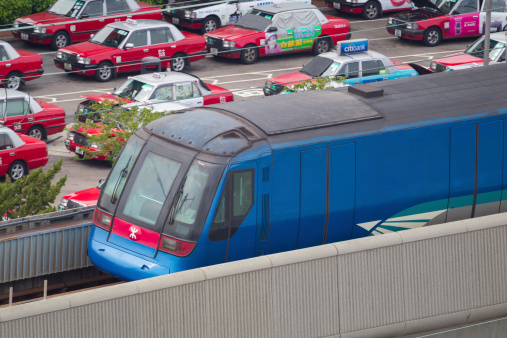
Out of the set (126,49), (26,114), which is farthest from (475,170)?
(126,49)

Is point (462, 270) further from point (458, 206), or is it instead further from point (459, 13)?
point (459, 13)

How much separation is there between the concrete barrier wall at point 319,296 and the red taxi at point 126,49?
54.7ft

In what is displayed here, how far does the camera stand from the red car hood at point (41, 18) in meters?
31.6

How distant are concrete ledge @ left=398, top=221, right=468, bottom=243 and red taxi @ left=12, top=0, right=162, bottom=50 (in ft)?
64.6

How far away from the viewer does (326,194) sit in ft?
45.5

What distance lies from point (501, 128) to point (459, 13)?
63.9 feet

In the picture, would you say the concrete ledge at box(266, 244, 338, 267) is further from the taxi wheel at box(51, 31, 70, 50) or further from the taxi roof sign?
the taxi wheel at box(51, 31, 70, 50)

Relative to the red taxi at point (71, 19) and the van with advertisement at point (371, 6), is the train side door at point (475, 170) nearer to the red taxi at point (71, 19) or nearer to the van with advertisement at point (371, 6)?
the red taxi at point (71, 19)

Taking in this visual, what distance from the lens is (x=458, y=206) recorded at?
15.1m

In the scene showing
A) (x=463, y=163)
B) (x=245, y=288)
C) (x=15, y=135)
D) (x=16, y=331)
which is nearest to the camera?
(x=16, y=331)

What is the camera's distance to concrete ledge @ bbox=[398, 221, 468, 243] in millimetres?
12750

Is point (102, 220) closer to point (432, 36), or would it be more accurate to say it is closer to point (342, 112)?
point (342, 112)

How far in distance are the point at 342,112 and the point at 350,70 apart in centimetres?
1264

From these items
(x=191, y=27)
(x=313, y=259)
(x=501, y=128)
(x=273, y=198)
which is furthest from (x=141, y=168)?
(x=191, y=27)
